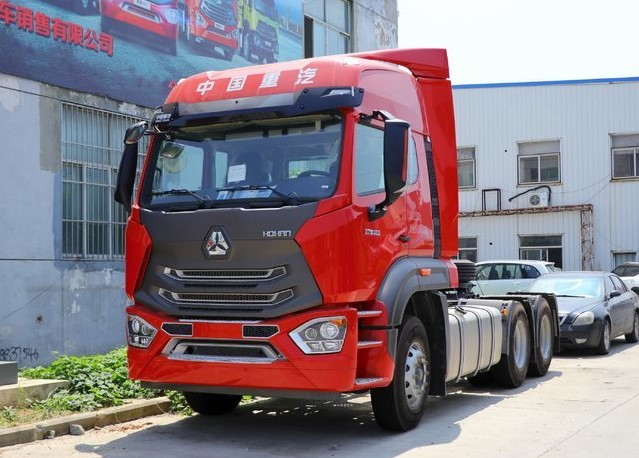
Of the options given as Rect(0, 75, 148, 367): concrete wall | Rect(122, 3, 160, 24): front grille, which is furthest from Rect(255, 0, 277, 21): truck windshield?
Rect(0, 75, 148, 367): concrete wall

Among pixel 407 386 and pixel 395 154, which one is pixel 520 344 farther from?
pixel 395 154

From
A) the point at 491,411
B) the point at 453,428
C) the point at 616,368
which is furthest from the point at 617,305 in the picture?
the point at 453,428

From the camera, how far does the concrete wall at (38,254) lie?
12.3 m

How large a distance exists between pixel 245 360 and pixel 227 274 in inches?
29.3

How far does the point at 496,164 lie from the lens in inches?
1302

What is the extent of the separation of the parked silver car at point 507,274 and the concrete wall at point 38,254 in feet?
34.9

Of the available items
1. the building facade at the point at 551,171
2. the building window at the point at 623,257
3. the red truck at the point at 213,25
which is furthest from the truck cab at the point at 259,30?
the building window at the point at 623,257

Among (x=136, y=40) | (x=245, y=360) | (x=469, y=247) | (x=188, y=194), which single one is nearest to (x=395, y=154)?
(x=188, y=194)

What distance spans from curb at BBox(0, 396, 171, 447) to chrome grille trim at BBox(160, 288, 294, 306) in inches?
66.2

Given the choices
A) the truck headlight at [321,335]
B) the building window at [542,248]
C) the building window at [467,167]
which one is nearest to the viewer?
the truck headlight at [321,335]

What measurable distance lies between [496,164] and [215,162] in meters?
26.3

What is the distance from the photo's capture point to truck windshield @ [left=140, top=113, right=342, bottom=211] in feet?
24.9

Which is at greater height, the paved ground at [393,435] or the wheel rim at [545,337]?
the wheel rim at [545,337]

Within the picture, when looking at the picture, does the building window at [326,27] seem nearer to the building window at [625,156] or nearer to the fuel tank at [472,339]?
the fuel tank at [472,339]
